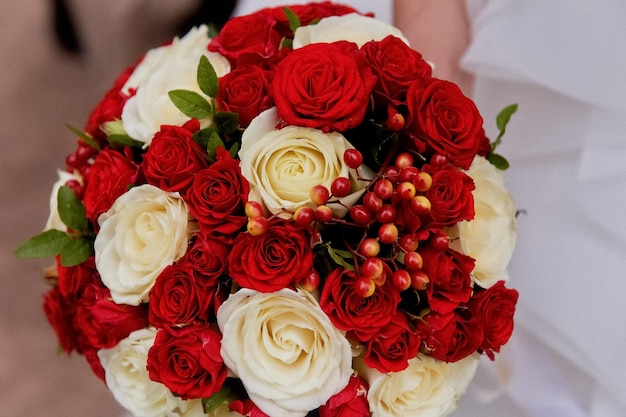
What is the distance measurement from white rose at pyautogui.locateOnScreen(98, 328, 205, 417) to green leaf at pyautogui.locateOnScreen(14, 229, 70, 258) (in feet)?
0.41

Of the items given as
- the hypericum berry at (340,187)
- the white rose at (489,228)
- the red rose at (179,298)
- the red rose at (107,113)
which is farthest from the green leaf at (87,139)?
the white rose at (489,228)

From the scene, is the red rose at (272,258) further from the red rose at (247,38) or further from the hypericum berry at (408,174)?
the red rose at (247,38)

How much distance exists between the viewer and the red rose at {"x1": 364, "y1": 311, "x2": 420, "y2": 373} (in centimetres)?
58

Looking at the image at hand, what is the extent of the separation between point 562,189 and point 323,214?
0.44 metres

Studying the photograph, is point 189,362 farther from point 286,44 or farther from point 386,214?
point 286,44

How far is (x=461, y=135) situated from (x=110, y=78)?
1494 mm

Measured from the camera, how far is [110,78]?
1872mm

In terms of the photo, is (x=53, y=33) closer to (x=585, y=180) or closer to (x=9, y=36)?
(x=9, y=36)

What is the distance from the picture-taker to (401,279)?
1.88 feet

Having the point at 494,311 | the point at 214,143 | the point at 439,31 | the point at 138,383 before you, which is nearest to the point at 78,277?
the point at 138,383

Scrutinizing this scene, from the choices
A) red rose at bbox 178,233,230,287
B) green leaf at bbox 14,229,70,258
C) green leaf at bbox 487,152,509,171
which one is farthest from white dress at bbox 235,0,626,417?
green leaf at bbox 14,229,70,258

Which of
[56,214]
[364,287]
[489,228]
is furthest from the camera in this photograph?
[56,214]

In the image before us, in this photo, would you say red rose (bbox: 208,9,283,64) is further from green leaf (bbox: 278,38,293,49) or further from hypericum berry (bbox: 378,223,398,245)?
hypericum berry (bbox: 378,223,398,245)

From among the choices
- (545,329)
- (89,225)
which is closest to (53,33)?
(89,225)
